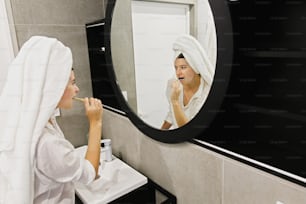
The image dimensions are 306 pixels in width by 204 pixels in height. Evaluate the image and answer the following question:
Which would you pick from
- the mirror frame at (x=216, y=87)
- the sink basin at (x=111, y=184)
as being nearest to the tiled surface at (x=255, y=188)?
the mirror frame at (x=216, y=87)

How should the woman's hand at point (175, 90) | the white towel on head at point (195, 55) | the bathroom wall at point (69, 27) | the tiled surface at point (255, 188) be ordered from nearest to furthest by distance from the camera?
the tiled surface at point (255, 188) < the white towel on head at point (195, 55) < the woman's hand at point (175, 90) < the bathroom wall at point (69, 27)

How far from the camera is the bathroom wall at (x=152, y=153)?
0.68m

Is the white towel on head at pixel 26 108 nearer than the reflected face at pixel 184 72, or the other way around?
the white towel on head at pixel 26 108

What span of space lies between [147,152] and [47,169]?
493 mm

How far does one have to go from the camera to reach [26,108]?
0.68m

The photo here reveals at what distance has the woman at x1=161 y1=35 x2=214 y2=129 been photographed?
75cm

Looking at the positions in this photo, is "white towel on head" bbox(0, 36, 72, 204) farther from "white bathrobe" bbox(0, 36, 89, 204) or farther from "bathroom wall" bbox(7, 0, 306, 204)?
"bathroom wall" bbox(7, 0, 306, 204)

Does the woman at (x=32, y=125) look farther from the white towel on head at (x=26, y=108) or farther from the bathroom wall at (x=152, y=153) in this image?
the bathroom wall at (x=152, y=153)

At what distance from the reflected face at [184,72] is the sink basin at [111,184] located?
20.7 inches

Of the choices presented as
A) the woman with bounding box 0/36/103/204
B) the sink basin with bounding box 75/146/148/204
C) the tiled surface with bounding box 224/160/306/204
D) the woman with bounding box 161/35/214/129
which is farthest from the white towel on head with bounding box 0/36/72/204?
the tiled surface with bounding box 224/160/306/204

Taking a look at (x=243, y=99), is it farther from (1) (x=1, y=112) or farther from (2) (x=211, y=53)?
(1) (x=1, y=112)

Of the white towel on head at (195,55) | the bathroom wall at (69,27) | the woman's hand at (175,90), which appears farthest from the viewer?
the bathroom wall at (69,27)

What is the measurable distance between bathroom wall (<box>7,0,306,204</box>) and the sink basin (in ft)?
0.24

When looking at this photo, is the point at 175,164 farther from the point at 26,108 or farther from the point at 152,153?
the point at 26,108
